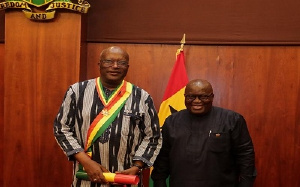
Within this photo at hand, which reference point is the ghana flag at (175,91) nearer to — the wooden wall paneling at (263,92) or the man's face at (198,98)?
the wooden wall paneling at (263,92)

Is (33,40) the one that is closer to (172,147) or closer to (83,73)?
(83,73)

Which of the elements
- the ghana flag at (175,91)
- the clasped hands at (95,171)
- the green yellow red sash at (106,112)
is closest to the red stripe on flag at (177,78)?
the ghana flag at (175,91)

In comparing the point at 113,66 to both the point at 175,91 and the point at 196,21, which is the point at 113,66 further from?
the point at 196,21

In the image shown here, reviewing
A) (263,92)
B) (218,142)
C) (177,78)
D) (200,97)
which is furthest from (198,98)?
(263,92)

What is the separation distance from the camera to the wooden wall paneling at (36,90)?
296 centimetres

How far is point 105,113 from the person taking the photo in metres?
1.95

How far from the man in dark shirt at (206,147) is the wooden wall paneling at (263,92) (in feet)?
2.79

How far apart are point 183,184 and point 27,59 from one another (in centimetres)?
167

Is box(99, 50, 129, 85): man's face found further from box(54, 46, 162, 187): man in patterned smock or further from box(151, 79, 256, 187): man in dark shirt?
box(151, 79, 256, 187): man in dark shirt

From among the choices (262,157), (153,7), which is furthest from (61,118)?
(262,157)

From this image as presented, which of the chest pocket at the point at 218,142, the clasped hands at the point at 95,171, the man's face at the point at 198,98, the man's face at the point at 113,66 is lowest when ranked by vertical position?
the clasped hands at the point at 95,171

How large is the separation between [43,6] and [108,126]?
1.44 meters

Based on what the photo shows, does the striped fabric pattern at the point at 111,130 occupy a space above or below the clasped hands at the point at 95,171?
above

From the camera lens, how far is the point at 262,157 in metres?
3.01
